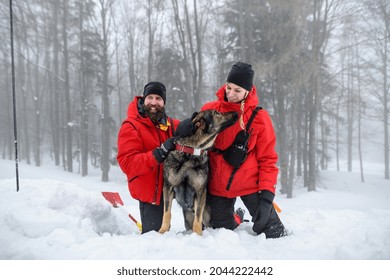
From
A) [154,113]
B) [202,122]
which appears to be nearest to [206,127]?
[202,122]

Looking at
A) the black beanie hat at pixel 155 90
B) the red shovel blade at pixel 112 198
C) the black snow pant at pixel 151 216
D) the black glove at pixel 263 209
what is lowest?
the red shovel blade at pixel 112 198

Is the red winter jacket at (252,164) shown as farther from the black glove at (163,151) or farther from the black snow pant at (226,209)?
the black glove at (163,151)

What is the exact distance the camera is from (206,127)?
10.1ft

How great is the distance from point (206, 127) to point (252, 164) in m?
0.70

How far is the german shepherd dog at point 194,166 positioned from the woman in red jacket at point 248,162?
141 millimetres

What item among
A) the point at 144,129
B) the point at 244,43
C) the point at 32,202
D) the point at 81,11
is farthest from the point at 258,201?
the point at 81,11

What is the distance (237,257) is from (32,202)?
287 cm

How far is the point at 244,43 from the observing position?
11031 mm

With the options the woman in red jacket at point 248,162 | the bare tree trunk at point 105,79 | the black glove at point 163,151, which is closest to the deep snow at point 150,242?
the woman in red jacket at point 248,162

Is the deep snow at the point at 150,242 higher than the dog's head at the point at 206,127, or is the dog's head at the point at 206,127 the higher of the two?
the dog's head at the point at 206,127

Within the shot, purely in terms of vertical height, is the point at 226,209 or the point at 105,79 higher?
the point at 105,79

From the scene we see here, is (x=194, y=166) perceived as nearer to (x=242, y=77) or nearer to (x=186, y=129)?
(x=186, y=129)

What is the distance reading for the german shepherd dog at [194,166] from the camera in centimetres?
298
